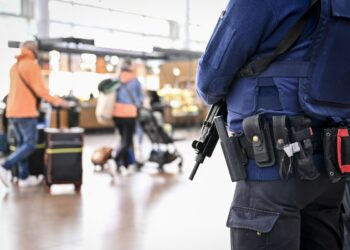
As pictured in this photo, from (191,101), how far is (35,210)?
11341 mm

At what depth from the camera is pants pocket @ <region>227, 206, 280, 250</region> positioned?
4.52 feet

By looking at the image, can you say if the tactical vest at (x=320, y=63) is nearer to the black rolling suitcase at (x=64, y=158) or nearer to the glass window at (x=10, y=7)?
the glass window at (x=10, y=7)

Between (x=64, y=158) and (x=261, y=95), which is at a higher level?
(x=261, y=95)

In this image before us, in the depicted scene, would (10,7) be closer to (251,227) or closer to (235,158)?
(235,158)

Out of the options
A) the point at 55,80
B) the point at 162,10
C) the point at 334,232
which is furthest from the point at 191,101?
the point at 334,232

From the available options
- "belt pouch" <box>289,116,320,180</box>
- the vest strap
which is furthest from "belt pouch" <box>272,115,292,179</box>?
the vest strap

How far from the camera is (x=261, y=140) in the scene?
142 cm

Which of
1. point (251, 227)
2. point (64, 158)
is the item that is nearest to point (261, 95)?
point (251, 227)

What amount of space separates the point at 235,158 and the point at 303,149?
0.20 meters

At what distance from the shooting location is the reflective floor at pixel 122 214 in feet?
11.4

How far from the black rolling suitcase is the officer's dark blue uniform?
159 inches

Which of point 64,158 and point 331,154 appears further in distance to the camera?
point 64,158

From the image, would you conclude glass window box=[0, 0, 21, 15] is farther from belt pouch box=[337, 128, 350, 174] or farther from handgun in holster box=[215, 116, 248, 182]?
belt pouch box=[337, 128, 350, 174]

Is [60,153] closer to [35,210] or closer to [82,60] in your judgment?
[35,210]
